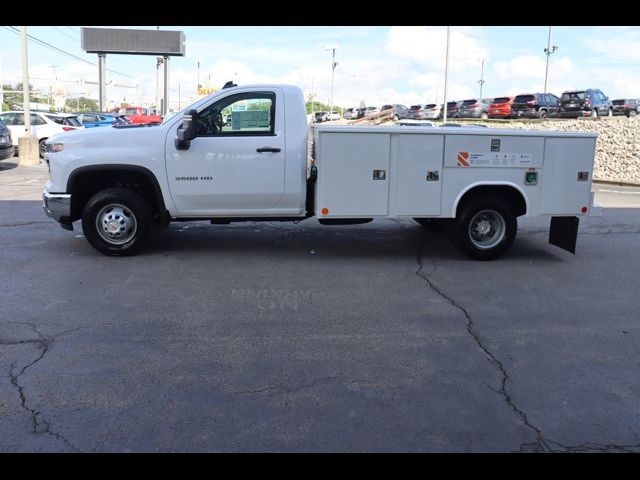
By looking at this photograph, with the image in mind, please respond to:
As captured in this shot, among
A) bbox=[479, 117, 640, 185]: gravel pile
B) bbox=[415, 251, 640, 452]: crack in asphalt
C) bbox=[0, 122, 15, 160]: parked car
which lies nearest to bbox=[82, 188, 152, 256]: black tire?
bbox=[415, 251, 640, 452]: crack in asphalt

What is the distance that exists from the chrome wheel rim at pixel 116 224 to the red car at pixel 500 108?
32.8 m

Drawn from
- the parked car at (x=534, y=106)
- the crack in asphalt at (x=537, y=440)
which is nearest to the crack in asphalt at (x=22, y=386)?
the crack in asphalt at (x=537, y=440)

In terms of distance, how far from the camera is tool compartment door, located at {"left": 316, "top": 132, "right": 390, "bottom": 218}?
7.33 m

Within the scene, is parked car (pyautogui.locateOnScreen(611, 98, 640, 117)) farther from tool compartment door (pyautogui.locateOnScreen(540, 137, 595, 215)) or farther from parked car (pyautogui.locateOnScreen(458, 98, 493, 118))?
tool compartment door (pyautogui.locateOnScreen(540, 137, 595, 215))

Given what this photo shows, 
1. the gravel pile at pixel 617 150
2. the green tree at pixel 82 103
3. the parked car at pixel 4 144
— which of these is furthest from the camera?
the green tree at pixel 82 103

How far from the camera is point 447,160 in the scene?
7523 millimetres

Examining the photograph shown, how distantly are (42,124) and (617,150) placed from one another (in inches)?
852

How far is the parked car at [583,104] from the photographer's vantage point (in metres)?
32.6

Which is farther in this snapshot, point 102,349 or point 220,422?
point 102,349

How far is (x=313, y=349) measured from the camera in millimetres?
4820

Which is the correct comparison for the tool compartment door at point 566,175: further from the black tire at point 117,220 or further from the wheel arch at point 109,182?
the black tire at point 117,220
